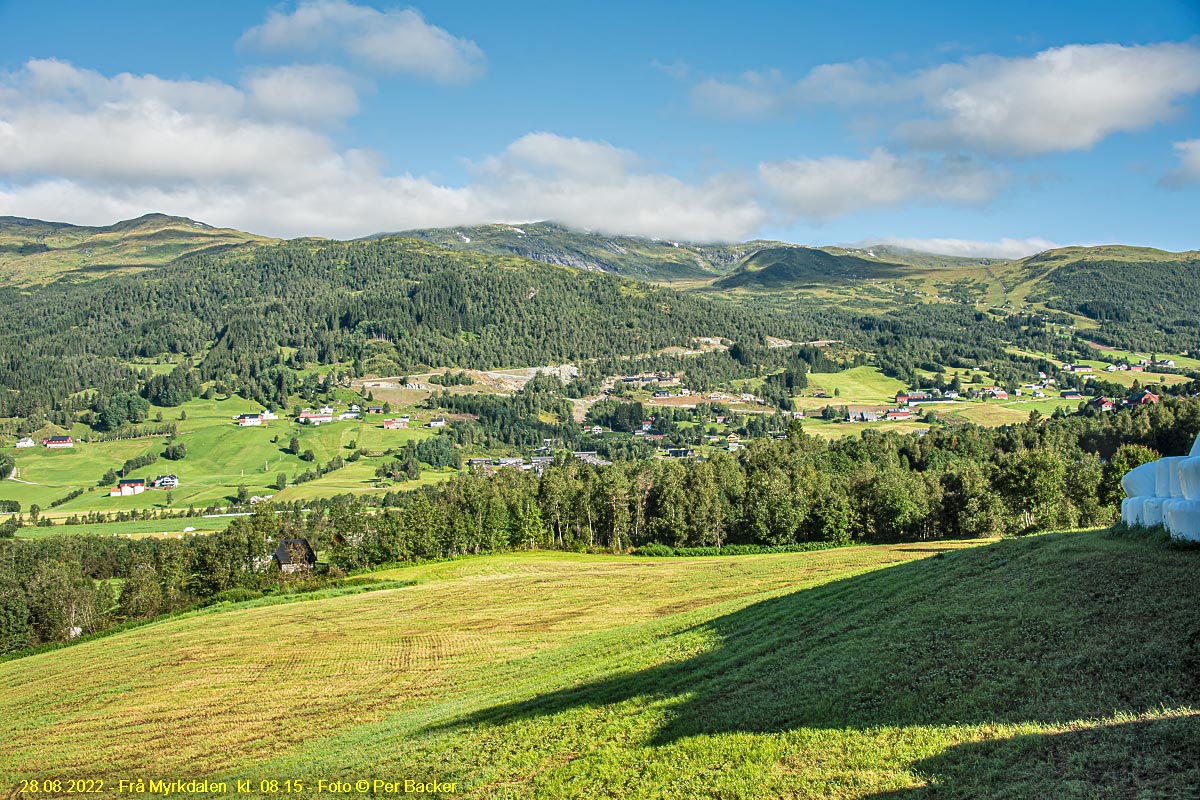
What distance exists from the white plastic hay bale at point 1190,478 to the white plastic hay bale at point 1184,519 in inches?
15.8

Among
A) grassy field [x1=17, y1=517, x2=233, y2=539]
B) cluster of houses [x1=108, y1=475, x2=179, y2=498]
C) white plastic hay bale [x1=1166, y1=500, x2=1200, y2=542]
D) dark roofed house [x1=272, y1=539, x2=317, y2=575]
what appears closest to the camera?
white plastic hay bale [x1=1166, y1=500, x2=1200, y2=542]

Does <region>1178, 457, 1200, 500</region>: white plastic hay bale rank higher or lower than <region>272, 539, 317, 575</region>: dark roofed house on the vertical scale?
higher

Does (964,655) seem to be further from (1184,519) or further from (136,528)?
(136,528)

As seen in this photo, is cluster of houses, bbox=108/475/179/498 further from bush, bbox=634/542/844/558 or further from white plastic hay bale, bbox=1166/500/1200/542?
white plastic hay bale, bbox=1166/500/1200/542

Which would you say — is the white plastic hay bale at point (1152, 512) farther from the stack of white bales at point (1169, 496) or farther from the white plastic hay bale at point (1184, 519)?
the white plastic hay bale at point (1184, 519)

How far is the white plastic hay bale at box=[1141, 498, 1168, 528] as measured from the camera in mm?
22156

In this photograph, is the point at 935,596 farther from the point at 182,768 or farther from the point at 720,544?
the point at 720,544

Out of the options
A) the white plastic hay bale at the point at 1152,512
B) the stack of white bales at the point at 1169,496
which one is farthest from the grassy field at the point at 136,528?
the white plastic hay bale at the point at 1152,512

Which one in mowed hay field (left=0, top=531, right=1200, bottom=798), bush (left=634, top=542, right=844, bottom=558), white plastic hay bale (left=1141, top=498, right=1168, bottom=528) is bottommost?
bush (left=634, top=542, right=844, bottom=558)

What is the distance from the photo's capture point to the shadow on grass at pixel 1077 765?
1067 cm

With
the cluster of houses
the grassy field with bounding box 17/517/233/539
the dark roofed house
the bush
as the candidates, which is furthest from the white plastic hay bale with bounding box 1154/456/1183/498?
the cluster of houses

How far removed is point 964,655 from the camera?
16891 millimetres

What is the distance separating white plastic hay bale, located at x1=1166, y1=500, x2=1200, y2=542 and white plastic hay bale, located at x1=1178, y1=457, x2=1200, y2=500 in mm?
401

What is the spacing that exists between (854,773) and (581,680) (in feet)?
42.1
